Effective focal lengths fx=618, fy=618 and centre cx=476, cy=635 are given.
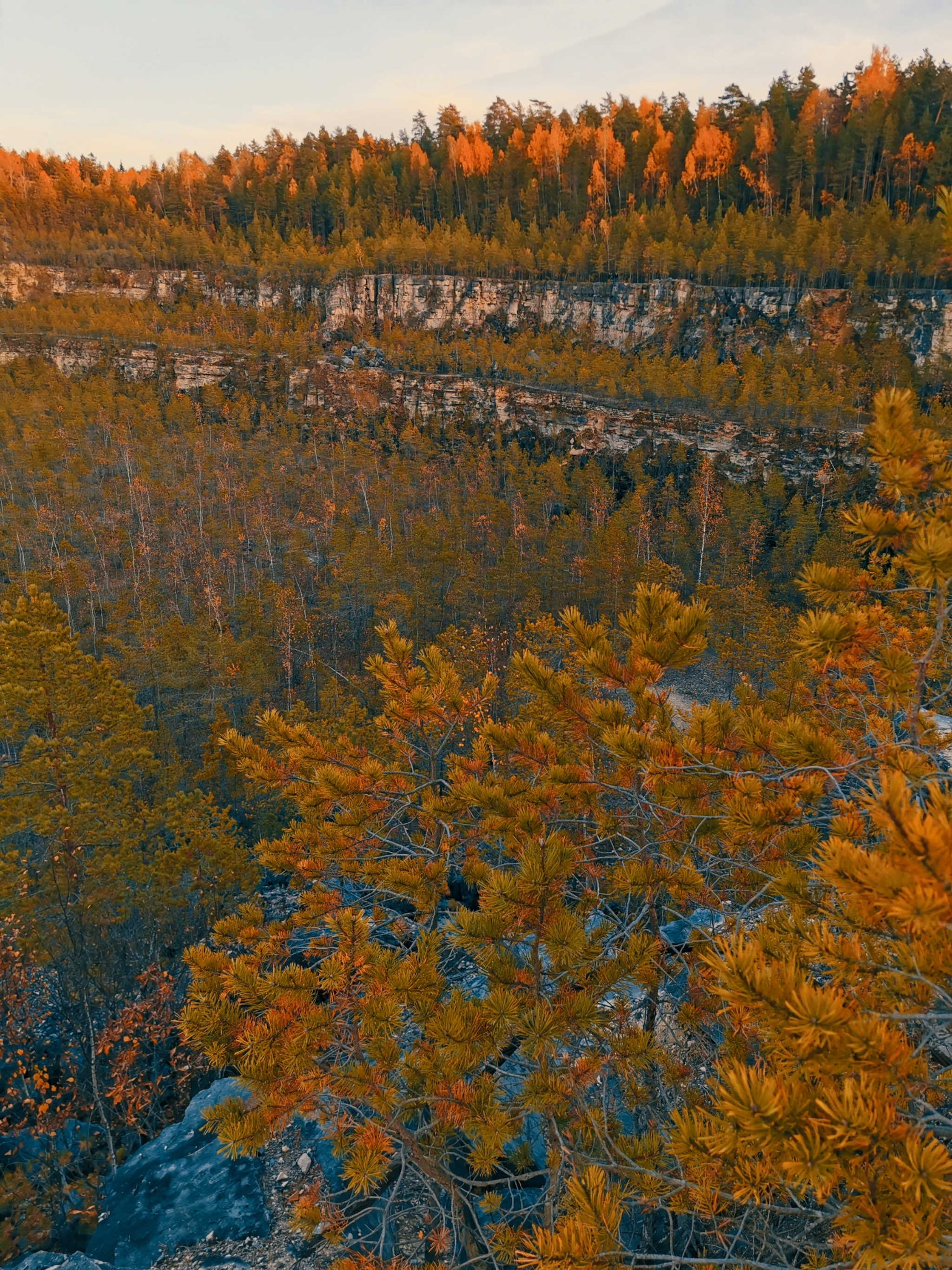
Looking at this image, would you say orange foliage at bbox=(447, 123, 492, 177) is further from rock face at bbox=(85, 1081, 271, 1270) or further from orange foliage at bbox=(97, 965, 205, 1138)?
rock face at bbox=(85, 1081, 271, 1270)

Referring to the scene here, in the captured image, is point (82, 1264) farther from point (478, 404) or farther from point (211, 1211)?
point (478, 404)

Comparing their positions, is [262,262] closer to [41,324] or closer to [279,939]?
[41,324]

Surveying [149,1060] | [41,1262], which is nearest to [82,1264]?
[41,1262]

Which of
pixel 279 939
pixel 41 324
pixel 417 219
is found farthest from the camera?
pixel 417 219

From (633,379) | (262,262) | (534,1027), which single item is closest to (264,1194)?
(534,1027)

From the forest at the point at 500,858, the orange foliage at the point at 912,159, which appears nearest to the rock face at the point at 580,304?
the forest at the point at 500,858

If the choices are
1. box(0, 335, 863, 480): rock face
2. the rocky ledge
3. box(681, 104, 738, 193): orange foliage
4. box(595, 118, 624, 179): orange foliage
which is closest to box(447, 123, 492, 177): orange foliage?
box(595, 118, 624, 179): orange foliage

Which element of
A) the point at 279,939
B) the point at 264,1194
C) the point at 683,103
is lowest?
the point at 264,1194

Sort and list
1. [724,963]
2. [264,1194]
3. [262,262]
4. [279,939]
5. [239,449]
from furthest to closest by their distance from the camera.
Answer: [262,262]
[239,449]
[264,1194]
[279,939]
[724,963]
